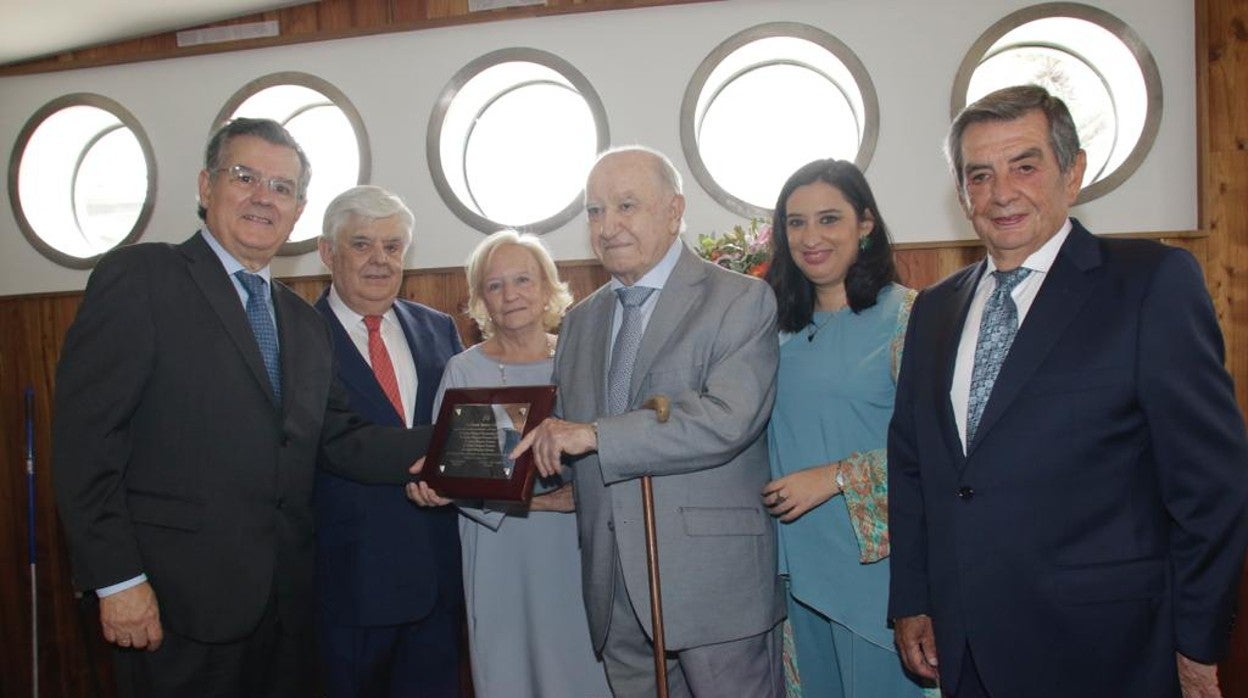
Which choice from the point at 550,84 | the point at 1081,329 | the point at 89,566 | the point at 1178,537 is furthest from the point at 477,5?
the point at 1178,537

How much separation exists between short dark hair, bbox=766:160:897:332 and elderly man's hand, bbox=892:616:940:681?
0.79 m

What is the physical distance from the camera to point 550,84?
16.5 feet

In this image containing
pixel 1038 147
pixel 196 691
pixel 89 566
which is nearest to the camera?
pixel 1038 147

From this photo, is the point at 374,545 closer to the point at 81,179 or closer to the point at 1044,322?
the point at 1044,322

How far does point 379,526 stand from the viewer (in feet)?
9.07

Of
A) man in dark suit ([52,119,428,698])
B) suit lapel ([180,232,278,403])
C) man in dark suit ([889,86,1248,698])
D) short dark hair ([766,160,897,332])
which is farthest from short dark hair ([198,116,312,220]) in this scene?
man in dark suit ([889,86,1248,698])

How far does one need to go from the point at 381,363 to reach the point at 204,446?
857 millimetres

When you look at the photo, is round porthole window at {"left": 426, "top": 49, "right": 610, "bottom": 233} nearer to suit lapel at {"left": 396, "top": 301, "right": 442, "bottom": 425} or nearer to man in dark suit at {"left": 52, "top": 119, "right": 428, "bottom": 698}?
suit lapel at {"left": 396, "top": 301, "right": 442, "bottom": 425}

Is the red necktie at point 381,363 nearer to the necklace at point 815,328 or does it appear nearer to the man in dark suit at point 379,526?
the man in dark suit at point 379,526

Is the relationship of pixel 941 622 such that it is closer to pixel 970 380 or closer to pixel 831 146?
pixel 970 380

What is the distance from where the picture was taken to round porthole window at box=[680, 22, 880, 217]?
14.0ft

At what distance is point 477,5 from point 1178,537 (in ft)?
12.9

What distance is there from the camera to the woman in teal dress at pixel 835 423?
2182mm

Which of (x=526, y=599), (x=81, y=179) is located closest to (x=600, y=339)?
(x=526, y=599)
